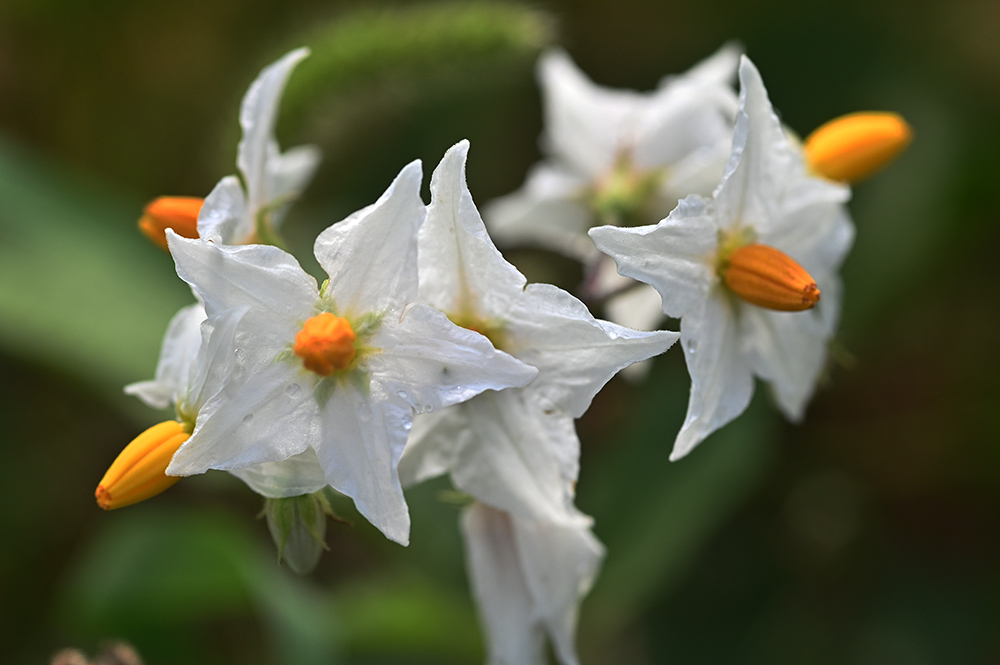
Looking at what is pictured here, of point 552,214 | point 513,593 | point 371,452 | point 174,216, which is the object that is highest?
point 174,216

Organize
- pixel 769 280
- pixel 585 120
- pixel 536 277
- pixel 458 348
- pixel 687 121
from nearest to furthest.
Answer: pixel 458 348 < pixel 769 280 < pixel 687 121 < pixel 585 120 < pixel 536 277

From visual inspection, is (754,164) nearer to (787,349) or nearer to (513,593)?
(787,349)

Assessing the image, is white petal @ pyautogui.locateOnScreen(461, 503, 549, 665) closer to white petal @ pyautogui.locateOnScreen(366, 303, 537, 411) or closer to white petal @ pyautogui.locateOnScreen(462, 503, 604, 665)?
white petal @ pyautogui.locateOnScreen(462, 503, 604, 665)

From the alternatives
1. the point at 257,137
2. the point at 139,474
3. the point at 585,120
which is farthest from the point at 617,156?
the point at 139,474

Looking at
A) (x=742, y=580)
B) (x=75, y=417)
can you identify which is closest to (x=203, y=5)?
(x=75, y=417)

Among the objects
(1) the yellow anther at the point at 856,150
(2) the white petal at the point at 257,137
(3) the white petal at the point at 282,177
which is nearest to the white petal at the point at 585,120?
(1) the yellow anther at the point at 856,150

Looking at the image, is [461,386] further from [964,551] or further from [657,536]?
[964,551]
